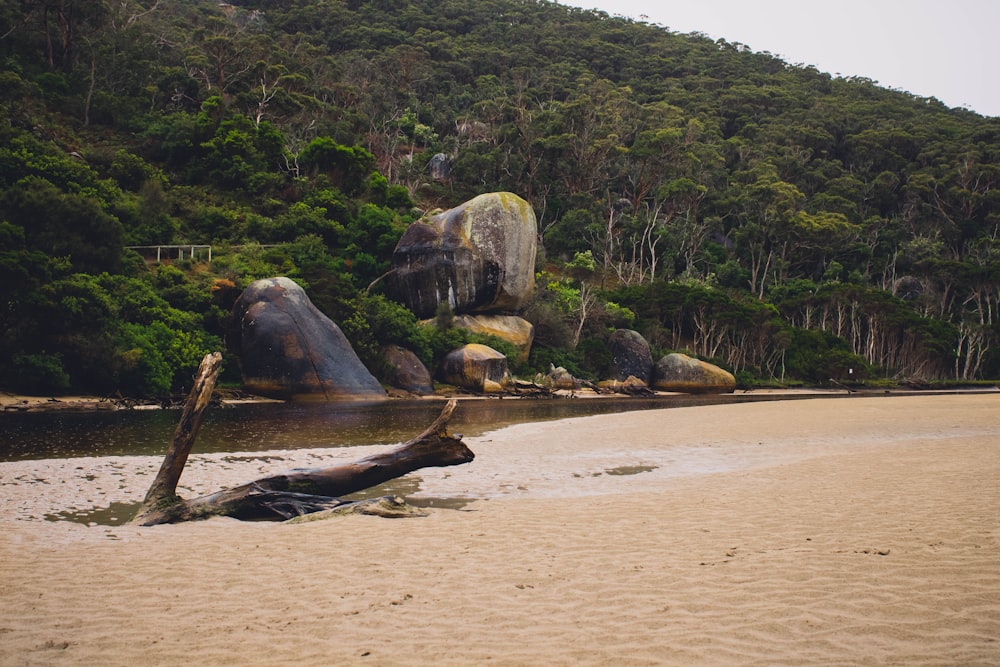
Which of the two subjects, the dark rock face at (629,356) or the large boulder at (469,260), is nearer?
the large boulder at (469,260)

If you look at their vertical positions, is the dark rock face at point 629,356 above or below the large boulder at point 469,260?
below

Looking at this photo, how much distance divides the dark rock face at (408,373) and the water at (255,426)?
5023 millimetres

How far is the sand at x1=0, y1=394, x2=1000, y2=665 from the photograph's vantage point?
4.67 m

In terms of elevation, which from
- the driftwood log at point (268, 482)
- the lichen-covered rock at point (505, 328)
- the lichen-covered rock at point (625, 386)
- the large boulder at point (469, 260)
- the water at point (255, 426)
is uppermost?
the large boulder at point (469, 260)

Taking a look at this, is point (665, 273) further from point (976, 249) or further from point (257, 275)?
point (257, 275)

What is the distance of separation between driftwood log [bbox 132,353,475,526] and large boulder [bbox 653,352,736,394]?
121ft

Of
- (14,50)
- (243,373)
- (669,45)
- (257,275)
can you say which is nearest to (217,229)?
(257,275)

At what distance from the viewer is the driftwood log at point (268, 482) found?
30.1ft

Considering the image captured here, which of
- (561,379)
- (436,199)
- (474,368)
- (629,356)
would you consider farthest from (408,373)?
(436,199)

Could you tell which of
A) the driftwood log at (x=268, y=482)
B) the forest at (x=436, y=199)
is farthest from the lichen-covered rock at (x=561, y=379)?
the driftwood log at (x=268, y=482)

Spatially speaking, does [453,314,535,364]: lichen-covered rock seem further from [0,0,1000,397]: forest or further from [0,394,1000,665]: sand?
[0,394,1000,665]: sand

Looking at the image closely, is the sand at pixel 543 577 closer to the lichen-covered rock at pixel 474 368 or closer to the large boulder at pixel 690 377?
the lichen-covered rock at pixel 474 368

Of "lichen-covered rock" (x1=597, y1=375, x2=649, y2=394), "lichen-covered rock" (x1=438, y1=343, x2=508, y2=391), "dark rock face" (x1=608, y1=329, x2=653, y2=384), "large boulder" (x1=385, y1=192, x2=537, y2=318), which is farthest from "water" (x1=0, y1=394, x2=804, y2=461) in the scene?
"dark rock face" (x1=608, y1=329, x2=653, y2=384)

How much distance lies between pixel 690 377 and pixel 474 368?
15.8m
